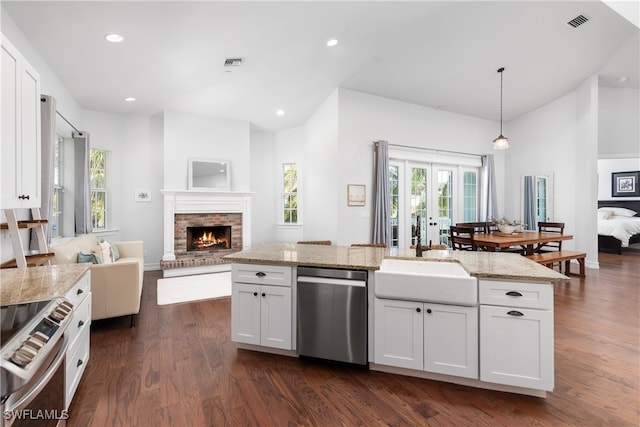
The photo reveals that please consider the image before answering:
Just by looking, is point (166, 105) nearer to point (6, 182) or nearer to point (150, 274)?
point (150, 274)

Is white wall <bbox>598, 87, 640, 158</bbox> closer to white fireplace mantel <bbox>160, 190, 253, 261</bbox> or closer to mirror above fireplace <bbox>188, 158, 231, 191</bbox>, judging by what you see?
white fireplace mantel <bbox>160, 190, 253, 261</bbox>

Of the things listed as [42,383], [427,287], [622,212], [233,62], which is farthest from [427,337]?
[622,212]

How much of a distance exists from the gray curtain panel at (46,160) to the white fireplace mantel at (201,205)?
7.65 ft

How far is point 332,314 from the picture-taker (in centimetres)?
243

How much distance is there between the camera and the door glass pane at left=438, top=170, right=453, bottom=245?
22.2ft

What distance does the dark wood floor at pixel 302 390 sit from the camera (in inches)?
73.3

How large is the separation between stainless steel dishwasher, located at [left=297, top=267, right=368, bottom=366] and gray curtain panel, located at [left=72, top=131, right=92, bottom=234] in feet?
14.1

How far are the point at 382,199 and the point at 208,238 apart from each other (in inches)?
145

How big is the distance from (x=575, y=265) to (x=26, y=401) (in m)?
8.30

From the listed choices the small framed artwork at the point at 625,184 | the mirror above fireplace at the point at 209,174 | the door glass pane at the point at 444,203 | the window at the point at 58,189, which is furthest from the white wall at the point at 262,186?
the small framed artwork at the point at 625,184

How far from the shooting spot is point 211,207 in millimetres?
6129

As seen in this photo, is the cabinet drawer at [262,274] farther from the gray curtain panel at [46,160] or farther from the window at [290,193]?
the window at [290,193]

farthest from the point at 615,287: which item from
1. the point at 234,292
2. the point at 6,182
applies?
the point at 6,182

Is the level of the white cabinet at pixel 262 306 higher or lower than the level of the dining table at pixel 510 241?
lower
